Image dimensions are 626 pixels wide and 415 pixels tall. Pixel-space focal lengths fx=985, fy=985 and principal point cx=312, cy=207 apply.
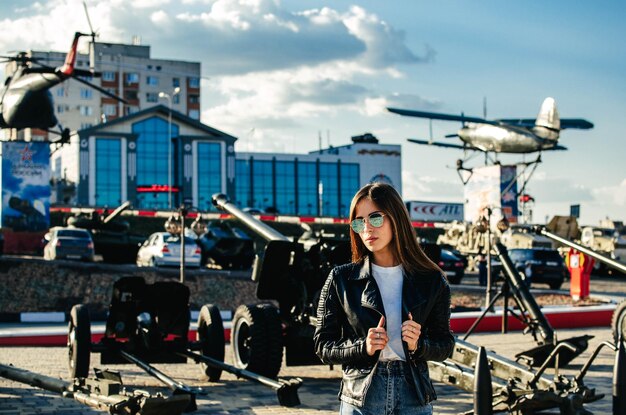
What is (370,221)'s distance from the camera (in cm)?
410

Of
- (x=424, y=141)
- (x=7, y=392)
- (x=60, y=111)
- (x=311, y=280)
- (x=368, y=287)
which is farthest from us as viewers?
(x=60, y=111)

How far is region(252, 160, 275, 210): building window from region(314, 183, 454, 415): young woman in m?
91.9

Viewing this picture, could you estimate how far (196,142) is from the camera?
84.8 metres

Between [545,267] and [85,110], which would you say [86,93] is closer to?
[85,110]

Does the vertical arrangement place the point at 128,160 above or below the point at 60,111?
below

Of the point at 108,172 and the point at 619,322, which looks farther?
the point at 108,172

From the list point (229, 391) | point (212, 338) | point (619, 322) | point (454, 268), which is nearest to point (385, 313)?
point (229, 391)

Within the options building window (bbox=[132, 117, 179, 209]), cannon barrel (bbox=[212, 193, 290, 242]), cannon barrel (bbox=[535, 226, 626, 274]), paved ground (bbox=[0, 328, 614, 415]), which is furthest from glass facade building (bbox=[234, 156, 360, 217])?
cannon barrel (bbox=[535, 226, 626, 274])

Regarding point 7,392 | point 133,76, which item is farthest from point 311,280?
point 133,76

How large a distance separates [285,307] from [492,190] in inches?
1938

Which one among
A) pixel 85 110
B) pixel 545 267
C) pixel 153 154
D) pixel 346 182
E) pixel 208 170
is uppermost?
pixel 85 110

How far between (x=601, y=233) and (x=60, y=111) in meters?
83.7

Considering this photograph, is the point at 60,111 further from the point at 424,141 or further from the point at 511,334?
the point at 511,334

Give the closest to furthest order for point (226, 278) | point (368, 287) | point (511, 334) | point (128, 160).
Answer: point (368, 287), point (511, 334), point (226, 278), point (128, 160)
